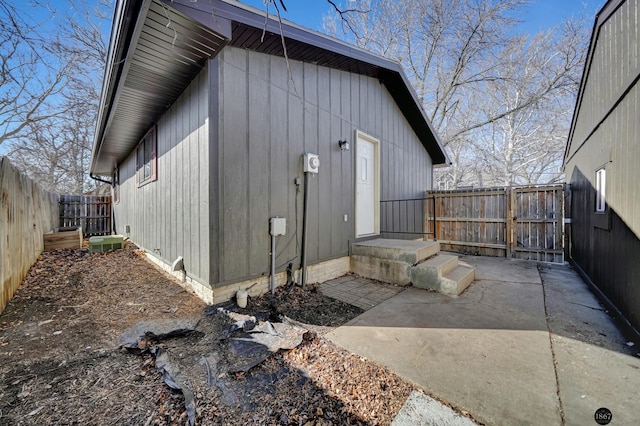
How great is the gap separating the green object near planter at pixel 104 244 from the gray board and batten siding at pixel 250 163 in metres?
1.69

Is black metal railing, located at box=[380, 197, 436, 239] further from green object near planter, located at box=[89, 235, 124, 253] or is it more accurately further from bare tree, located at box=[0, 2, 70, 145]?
green object near planter, located at box=[89, 235, 124, 253]

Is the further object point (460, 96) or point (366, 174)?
point (460, 96)

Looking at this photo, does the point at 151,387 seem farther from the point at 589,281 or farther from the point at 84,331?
the point at 589,281

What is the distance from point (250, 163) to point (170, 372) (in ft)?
7.66

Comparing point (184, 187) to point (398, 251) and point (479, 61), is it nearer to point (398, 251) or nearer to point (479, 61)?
point (398, 251)

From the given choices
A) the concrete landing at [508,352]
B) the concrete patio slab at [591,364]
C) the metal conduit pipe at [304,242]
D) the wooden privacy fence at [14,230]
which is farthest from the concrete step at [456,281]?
the wooden privacy fence at [14,230]

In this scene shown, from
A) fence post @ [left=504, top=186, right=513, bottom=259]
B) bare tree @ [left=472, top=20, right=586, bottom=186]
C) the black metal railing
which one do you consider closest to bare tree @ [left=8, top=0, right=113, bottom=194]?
the black metal railing

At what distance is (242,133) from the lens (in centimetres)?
327

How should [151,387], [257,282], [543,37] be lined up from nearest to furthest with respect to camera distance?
[151,387], [257,282], [543,37]

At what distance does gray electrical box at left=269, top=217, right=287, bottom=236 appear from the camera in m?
3.53

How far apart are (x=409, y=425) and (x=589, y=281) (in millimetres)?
4483

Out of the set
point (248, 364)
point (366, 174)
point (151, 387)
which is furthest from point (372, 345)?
point (366, 174)

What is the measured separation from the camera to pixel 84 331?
8.13 ft

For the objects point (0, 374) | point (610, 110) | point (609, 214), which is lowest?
point (0, 374)
